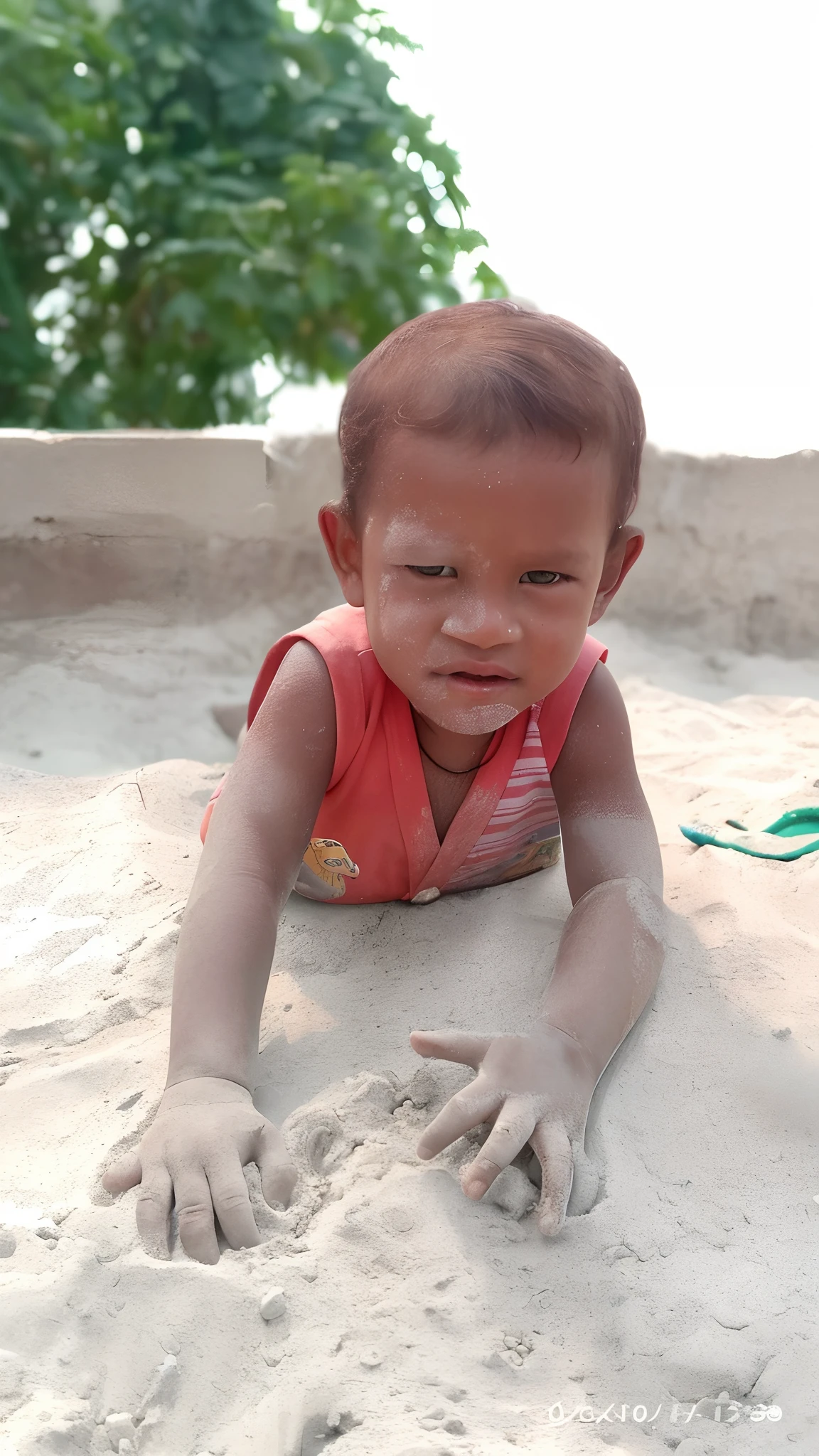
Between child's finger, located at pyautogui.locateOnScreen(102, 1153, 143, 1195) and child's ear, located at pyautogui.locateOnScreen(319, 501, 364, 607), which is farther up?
child's ear, located at pyautogui.locateOnScreen(319, 501, 364, 607)

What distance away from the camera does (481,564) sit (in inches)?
51.4

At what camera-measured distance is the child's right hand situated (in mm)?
1129

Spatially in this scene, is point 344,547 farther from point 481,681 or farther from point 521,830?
point 521,830

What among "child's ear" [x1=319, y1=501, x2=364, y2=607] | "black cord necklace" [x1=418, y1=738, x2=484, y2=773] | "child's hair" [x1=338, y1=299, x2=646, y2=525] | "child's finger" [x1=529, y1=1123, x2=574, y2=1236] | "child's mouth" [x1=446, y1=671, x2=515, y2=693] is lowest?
"child's finger" [x1=529, y1=1123, x2=574, y2=1236]

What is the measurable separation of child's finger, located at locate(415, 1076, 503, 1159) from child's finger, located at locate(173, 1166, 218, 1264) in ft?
0.67

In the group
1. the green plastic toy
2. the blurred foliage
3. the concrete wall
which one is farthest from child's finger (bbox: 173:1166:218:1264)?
the blurred foliage

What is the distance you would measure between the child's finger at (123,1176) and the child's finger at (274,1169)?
A: 12cm

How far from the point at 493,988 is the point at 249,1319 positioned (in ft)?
1.84

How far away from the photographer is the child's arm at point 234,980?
1.15 metres

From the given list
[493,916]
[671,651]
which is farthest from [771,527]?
[493,916]

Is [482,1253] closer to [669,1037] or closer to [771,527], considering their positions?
[669,1037]

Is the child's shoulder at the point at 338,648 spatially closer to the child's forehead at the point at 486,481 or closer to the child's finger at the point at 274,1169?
the child's forehead at the point at 486,481

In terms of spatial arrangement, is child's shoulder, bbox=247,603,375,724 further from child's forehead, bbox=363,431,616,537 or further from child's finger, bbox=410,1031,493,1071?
child's finger, bbox=410,1031,493,1071

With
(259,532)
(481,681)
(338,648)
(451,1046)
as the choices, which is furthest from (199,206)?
(451,1046)
